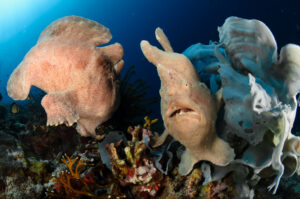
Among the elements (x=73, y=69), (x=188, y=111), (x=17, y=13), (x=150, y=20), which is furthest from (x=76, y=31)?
(x=17, y=13)

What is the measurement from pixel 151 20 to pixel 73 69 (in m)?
46.2

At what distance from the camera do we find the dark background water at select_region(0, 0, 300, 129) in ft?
54.2

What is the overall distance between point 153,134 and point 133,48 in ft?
157

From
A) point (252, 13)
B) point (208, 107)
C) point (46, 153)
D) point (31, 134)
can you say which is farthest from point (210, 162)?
point (252, 13)

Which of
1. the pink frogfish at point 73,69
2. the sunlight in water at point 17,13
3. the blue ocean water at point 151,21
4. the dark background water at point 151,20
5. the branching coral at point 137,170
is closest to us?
the branching coral at point 137,170

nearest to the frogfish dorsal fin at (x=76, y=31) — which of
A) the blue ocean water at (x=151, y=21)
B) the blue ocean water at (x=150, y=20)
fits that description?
the blue ocean water at (x=151, y=21)

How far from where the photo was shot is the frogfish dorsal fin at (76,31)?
2705 mm

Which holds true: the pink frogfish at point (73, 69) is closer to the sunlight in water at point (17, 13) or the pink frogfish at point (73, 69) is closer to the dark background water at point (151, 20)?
the dark background water at point (151, 20)

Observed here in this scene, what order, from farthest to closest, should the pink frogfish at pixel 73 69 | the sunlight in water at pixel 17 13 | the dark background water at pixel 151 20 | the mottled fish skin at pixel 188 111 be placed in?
the sunlight in water at pixel 17 13, the dark background water at pixel 151 20, the pink frogfish at pixel 73 69, the mottled fish skin at pixel 188 111

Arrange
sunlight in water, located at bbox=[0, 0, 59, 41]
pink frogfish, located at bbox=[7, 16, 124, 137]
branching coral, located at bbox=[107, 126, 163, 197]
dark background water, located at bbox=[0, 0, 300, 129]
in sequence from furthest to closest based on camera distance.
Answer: sunlight in water, located at bbox=[0, 0, 59, 41] → dark background water, located at bbox=[0, 0, 300, 129] → pink frogfish, located at bbox=[7, 16, 124, 137] → branching coral, located at bbox=[107, 126, 163, 197]

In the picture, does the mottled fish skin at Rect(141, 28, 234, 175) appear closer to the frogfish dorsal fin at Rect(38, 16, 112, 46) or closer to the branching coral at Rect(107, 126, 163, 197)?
the branching coral at Rect(107, 126, 163, 197)

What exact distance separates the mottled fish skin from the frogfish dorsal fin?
877 millimetres

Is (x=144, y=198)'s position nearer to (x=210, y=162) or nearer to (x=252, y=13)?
(x=210, y=162)

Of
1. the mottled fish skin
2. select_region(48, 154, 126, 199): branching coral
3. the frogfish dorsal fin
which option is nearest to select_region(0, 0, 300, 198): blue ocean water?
select_region(48, 154, 126, 199): branching coral
